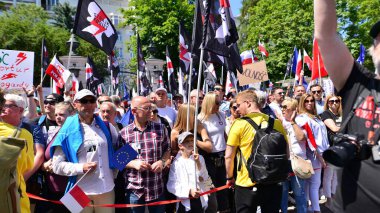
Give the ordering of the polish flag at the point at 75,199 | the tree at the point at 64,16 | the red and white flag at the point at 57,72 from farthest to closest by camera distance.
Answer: the tree at the point at 64,16 → the red and white flag at the point at 57,72 → the polish flag at the point at 75,199

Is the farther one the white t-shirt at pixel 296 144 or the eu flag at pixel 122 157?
the white t-shirt at pixel 296 144

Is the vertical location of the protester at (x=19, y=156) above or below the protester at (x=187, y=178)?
above

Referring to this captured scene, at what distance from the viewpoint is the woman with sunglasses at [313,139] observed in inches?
245

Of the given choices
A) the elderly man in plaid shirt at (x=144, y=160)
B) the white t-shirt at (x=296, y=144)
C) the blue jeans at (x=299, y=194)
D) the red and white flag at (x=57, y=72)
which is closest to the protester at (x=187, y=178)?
the elderly man in plaid shirt at (x=144, y=160)

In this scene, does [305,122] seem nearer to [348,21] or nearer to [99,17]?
[99,17]

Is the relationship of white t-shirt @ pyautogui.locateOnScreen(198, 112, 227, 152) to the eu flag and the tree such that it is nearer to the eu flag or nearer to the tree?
the eu flag

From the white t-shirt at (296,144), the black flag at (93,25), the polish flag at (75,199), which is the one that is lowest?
the polish flag at (75,199)

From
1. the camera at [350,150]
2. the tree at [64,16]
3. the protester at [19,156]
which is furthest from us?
the tree at [64,16]

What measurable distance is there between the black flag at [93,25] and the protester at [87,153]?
7.68ft

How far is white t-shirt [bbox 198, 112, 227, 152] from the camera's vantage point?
6109mm

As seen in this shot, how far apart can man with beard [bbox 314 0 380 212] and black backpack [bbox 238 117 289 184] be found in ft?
7.17

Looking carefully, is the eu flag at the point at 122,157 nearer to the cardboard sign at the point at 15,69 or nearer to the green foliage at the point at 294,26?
the cardboard sign at the point at 15,69

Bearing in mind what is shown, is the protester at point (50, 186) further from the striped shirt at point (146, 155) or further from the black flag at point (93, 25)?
the black flag at point (93, 25)

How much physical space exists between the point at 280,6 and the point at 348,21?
561cm
